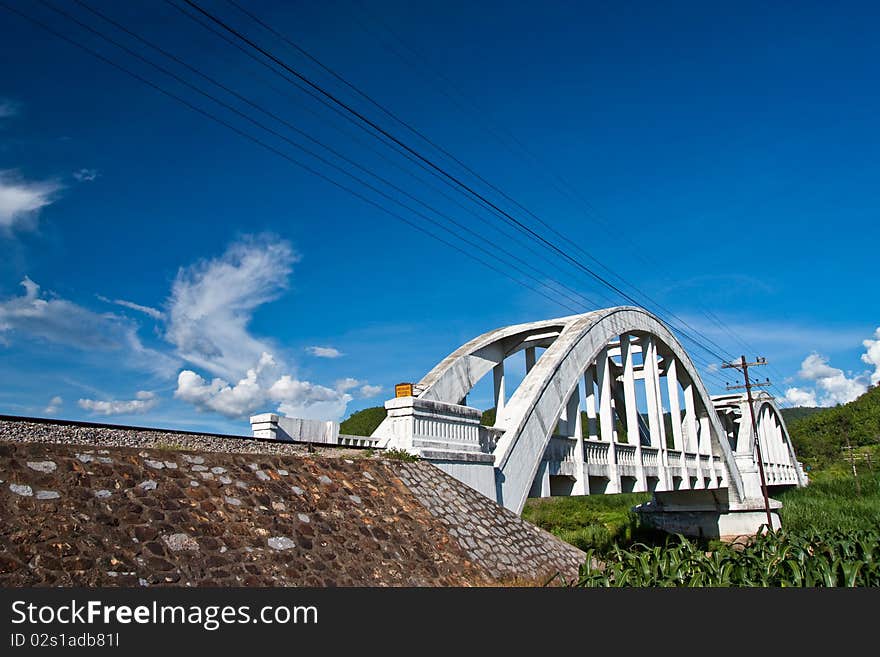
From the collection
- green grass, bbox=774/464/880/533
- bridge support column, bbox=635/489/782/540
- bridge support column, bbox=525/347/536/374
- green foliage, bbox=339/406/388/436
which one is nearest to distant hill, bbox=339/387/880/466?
green foliage, bbox=339/406/388/436

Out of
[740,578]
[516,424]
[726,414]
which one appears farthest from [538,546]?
[726,414]

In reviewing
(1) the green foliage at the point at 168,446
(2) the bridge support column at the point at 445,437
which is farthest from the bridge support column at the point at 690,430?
(1) the green foliage at the point at 168,446

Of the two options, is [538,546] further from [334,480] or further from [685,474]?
[685,474]

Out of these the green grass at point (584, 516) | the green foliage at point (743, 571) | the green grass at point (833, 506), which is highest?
the green foliage at point (743, 571)

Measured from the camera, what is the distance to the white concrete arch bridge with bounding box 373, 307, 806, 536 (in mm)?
13406

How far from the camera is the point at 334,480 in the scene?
10.0 meters

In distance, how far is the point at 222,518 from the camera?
301 inches

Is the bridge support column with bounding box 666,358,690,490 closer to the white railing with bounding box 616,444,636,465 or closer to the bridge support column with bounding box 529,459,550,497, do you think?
the white railing with bounding box 616,444,636,465

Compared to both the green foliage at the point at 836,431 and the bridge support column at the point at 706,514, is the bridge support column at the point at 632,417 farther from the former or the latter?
the green foliage at the point at 836,431

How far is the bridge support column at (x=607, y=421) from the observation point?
62.5 ft

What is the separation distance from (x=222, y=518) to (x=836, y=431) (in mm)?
98879

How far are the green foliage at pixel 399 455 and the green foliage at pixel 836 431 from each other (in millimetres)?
79462

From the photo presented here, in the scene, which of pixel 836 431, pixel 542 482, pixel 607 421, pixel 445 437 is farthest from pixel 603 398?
pixel 836 431

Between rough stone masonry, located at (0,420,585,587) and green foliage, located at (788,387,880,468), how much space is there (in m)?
80.4
